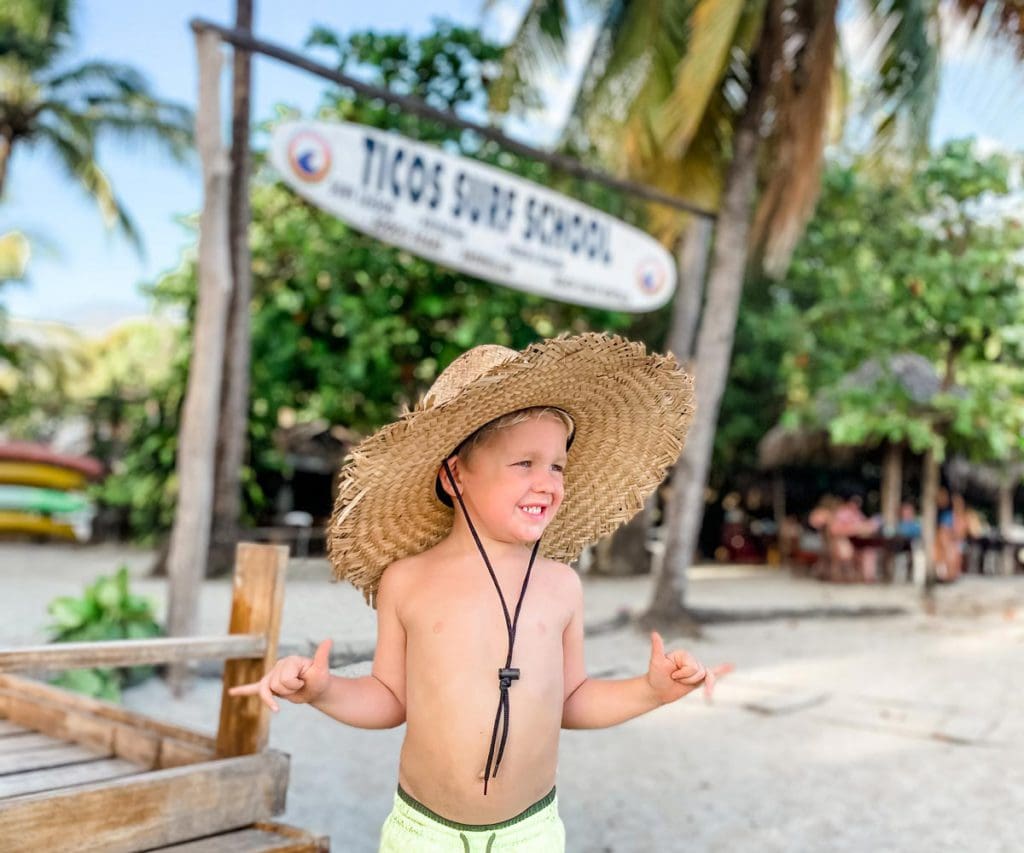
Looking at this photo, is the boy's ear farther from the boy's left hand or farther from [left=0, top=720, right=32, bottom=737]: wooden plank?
[left=0, top=720, right=32, bottom=737]: wooden plank

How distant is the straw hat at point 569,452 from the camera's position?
1738 mm

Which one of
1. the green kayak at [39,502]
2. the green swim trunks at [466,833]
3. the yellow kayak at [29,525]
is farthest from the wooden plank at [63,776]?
the yellow kayak at [29,525]

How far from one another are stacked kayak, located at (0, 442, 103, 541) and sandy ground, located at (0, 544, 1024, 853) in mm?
8676

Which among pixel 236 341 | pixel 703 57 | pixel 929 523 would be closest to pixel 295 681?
pixel 703 57

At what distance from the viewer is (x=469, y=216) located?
545 cm

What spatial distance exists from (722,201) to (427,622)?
714cm

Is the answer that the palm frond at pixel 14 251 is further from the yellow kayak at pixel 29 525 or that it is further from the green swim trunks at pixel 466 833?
the green swim trunks at pixel 466 833

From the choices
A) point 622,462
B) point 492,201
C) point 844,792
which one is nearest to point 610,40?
point 492,201

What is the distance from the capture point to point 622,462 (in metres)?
2.10

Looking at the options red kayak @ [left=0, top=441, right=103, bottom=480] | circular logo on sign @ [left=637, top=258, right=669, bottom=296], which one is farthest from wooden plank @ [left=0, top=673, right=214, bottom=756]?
red kayak @ [left=0, top=441, right=103, bottom=480]

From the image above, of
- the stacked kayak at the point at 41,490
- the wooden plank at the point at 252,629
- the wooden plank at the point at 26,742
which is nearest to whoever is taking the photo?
the wooden plank at the point at 252,629

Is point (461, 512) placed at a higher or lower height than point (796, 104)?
lower

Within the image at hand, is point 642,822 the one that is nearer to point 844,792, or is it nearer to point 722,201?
point 844,792

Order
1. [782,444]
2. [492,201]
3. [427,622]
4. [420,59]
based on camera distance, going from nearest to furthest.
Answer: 1. [427,622]
2. [492,201]
3. [420,59]
4. [782,444]
